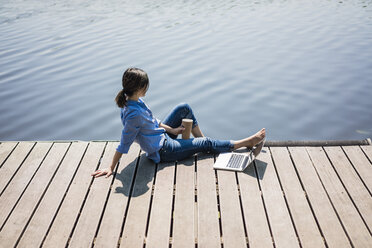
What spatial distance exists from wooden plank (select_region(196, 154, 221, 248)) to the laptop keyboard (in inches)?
8.5

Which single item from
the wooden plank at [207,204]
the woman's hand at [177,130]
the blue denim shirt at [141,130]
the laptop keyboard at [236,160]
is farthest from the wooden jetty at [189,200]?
the woman's hand at [177,130]

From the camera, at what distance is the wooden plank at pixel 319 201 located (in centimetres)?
291

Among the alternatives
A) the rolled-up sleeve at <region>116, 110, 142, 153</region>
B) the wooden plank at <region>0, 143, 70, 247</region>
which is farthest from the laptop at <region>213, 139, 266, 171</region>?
the wooden plank at <region>0, 143, 70, 247</region>

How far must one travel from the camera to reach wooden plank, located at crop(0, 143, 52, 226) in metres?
3.44

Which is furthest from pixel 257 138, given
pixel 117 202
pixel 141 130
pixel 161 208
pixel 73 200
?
pixel 73 200

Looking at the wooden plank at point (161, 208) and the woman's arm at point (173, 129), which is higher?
the woman's arm at point (173, 129)

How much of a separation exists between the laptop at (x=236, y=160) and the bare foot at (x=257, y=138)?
0.08 meters

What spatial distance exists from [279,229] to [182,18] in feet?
36.6

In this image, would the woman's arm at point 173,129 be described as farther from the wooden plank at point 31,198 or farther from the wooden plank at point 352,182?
the wooden plank at point 352,182

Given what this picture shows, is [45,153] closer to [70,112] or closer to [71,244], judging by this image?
[71,244]

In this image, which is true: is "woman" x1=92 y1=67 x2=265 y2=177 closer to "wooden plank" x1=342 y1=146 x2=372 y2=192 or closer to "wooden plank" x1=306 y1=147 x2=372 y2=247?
"wooden plank" x1=306 y1=147 x2=372 y2=247

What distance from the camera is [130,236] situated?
3018 millimetres

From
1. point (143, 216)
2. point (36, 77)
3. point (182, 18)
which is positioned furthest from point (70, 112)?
point (182, 18)

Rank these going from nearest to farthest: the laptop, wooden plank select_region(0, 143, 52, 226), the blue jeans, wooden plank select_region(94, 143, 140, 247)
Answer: wooden plank select_region(94, 143, 140, 247), wooden plank select_region(0, 143, 52, 226), the laptop, the blue jeans
